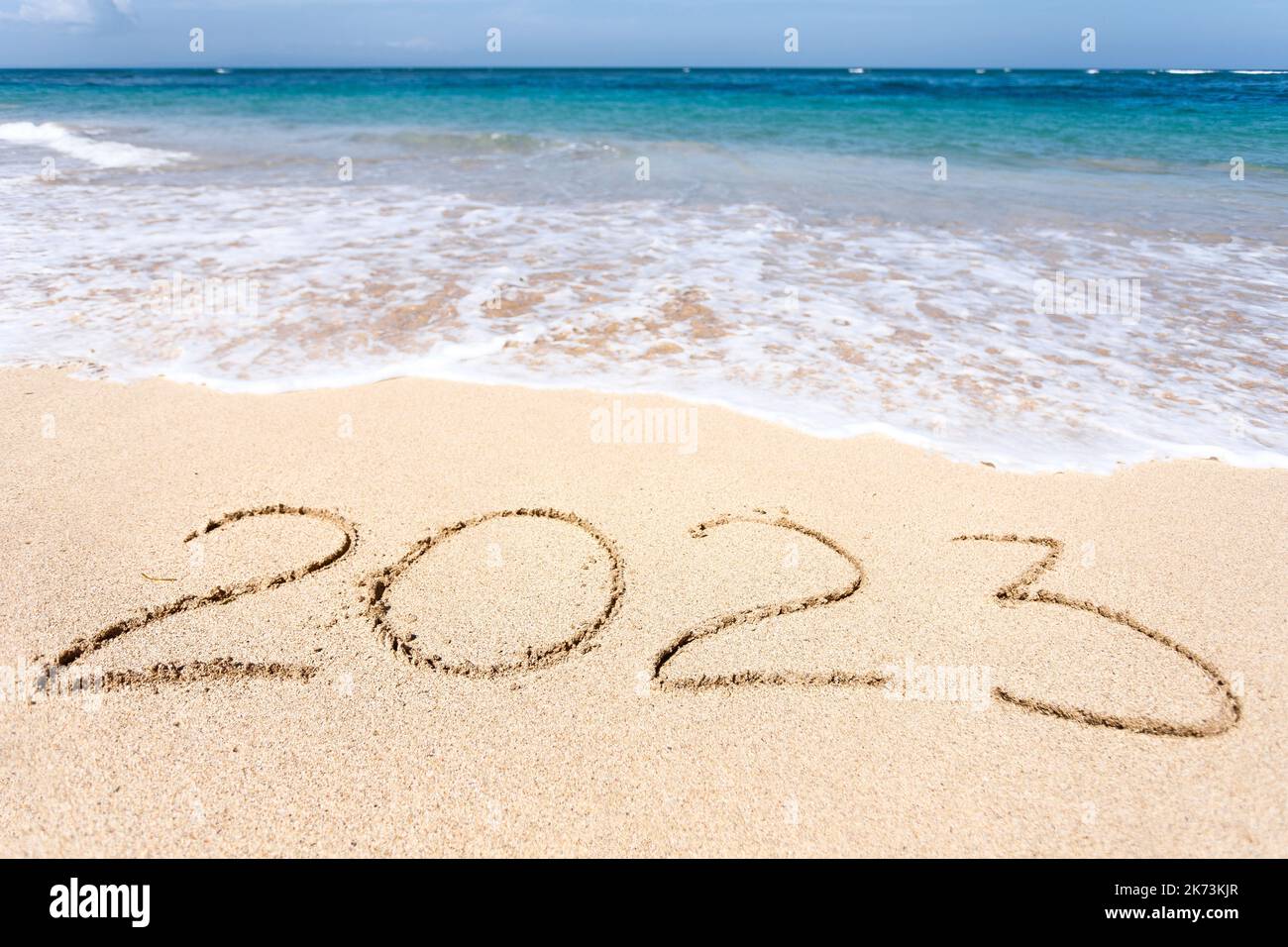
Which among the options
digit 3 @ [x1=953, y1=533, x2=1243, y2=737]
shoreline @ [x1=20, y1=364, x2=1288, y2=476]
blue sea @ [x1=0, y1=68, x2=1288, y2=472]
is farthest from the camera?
blue sea @ [x1=0, y1=68, x2=1288, y2=472]

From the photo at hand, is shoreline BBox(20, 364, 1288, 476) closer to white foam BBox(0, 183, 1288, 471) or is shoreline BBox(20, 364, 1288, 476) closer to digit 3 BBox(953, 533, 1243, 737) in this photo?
white foam BBox(0, 183, 1288, 471)

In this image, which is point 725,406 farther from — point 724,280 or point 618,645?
point 724,280

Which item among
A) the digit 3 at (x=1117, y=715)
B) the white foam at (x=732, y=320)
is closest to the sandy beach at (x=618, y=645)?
the digit 3 at (x=1117, y=715)

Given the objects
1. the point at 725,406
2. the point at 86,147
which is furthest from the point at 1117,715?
the point at 86,147

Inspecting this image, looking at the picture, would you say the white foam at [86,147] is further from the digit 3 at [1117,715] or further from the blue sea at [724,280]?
the digit 3 at [1117,715]

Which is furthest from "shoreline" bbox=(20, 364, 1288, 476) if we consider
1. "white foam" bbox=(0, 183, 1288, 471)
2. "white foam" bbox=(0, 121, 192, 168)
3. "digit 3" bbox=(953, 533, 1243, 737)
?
"white foam" bbox=(0, 121, 192, 168)
